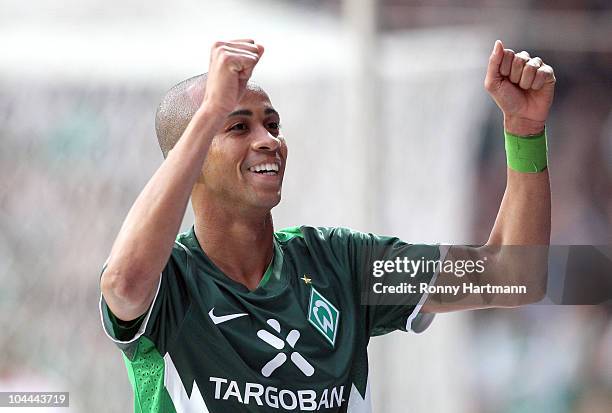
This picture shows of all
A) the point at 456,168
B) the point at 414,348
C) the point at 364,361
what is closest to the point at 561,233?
the point at 456,168

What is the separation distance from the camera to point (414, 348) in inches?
80.7

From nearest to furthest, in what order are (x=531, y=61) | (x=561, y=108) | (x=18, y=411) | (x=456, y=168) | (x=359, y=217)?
(x=531, y=61) < (x=18, y=411) < (x=359, y=217) < (x=456, y=168) < (x=561, y=108)

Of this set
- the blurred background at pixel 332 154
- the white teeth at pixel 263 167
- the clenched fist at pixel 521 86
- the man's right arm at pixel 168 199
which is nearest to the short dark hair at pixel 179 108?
the white teeth at pixel 263 167

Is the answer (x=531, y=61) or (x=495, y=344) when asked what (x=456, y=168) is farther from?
(x=531, y=61)

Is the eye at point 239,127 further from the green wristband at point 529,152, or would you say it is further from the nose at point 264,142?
the green wristband at point 529,152

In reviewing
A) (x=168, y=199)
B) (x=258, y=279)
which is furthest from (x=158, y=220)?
(x=258, y=279)

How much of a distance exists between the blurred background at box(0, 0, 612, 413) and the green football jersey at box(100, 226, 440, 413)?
1.81 feet

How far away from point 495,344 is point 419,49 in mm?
648

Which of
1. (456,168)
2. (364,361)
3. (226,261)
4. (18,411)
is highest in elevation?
(456,168)

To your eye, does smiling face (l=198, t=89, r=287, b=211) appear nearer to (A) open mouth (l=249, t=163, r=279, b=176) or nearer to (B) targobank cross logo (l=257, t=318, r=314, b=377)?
(A) open mouth (l=249, t=163, r=279, b=176)

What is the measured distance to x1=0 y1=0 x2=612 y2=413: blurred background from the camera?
6.68ft

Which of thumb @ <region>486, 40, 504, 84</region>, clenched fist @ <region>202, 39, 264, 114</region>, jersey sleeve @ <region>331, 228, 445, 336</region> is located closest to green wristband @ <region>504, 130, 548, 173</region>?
thumb @ <region>486, 40, 504, 84</region>

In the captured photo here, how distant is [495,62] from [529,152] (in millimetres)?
165

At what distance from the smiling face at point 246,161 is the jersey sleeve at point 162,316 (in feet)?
0.38
